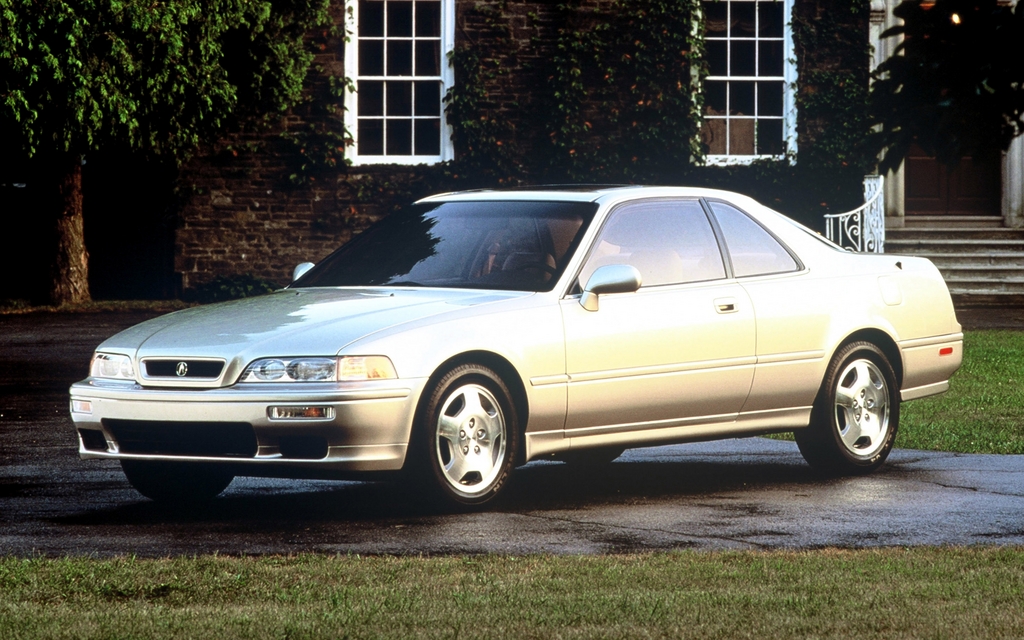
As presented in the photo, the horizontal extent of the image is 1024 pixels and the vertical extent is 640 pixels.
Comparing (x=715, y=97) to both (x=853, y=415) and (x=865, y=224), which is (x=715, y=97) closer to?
(x=865, y=224)

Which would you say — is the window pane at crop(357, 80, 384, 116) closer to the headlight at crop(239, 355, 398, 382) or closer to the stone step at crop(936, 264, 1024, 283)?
the stone step at crop(936, 264, 1024, 283)

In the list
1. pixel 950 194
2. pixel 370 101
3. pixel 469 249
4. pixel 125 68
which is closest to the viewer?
pixel 469 249

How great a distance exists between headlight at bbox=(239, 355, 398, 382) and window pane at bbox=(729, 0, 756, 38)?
57.1 ft

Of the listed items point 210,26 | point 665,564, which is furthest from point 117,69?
point 665,564

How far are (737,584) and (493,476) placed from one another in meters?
2.22

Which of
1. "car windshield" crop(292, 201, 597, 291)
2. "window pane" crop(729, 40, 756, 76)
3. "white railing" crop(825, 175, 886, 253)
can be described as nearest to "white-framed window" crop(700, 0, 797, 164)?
"window pane" crop(729, 40, 756, 76)

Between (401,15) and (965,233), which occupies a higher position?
(401,15)

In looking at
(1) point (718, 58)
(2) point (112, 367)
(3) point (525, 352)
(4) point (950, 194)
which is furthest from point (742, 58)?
(2) point (112, 367)

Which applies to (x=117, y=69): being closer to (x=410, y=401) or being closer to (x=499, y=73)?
(x=499, y=73)

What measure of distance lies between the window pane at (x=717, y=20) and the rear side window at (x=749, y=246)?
48.9ft

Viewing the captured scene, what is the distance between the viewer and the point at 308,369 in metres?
7.62

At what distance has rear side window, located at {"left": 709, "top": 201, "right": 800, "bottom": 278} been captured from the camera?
9.47m

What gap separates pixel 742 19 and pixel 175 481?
17166mm

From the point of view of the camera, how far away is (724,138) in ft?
79.2
